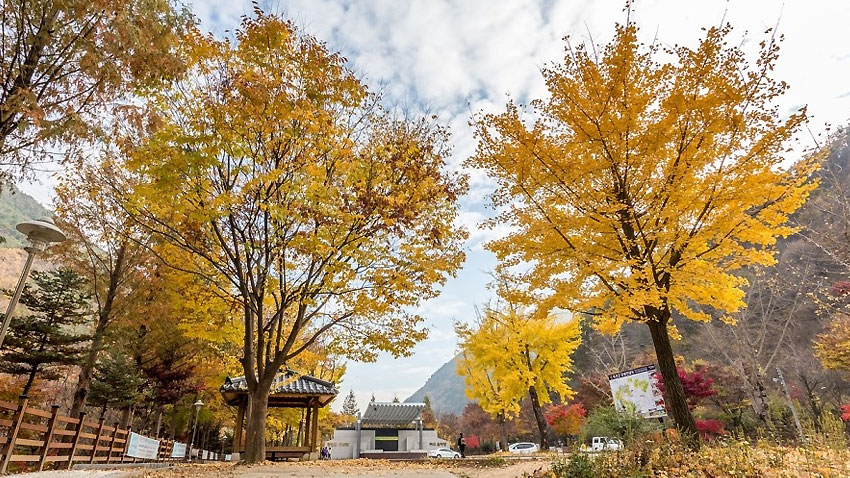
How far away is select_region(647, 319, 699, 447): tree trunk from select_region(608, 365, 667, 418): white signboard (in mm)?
3897

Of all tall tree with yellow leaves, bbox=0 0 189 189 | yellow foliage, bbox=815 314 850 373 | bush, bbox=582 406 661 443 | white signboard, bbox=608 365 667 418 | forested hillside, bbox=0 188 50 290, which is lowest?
bush, bbox=582 406 661 443

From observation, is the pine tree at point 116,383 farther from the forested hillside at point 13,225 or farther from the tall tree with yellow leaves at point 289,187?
the forested hillside at point 13,225

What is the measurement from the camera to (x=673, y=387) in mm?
7367

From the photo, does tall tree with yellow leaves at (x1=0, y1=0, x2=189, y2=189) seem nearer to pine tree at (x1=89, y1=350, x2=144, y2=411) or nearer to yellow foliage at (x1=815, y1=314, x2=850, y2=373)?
pine tree at (x1=89, y1=350, x2=144, y2=411)

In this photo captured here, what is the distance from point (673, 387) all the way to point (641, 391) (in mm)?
4723

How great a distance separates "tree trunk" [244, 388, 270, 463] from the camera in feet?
31.7

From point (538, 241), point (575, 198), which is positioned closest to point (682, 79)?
point (575, 198)

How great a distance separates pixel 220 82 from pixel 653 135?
8412 mm

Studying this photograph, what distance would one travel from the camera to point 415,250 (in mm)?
10617

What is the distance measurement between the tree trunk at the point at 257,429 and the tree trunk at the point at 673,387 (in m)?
8.42

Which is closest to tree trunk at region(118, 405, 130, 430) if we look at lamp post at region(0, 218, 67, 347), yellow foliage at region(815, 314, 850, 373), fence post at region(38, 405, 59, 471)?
fence post at region(38, 405, 59, 471)

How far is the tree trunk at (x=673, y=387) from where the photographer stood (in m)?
7.04

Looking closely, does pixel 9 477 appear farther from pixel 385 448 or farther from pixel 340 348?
pixel 385 448

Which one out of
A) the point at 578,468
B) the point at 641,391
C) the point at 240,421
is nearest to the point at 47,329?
the point at 240,421
